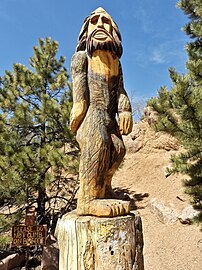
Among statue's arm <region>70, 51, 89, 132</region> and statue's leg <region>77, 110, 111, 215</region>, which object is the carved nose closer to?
statue's arm <region>70, 51, 89, 132</region>

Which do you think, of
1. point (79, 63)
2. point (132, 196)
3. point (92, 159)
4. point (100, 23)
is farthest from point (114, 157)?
point (132, 196)

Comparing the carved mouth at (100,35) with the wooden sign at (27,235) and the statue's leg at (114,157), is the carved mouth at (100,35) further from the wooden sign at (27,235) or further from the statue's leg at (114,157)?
the wooden sign at (27,235)

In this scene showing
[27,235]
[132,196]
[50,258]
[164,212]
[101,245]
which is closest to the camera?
[101,245]

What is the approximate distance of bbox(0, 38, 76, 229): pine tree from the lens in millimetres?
3867

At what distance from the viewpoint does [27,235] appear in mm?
2984

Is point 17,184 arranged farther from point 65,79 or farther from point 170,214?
point 170,214

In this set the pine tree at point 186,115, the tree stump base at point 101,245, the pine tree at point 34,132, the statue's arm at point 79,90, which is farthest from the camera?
the pine tree at point 34,132

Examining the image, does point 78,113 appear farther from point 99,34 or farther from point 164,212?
point 164,212

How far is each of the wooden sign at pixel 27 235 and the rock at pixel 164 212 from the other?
2.97 meters

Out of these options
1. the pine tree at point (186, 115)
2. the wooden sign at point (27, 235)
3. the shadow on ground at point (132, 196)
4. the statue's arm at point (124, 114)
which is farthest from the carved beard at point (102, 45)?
the shadow on ground at point (132, 196)

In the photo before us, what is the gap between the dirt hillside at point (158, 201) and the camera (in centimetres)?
411

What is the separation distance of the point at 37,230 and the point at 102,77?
7.49 ft

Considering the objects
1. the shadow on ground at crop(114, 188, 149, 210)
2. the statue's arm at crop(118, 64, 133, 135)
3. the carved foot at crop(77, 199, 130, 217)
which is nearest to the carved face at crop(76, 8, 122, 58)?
the statue's arm at crop(118, 64, 133, 135)

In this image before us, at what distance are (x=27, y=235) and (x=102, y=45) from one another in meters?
2.46
